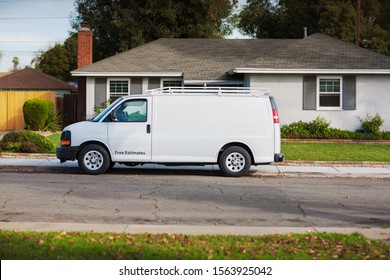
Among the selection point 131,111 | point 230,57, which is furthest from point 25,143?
point 230,57

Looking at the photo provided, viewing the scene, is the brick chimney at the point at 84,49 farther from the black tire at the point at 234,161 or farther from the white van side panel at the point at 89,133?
the black tire at the point at 234,161

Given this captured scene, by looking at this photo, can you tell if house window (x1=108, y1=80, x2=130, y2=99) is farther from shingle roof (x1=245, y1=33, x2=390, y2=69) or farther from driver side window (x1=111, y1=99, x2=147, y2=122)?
driver side window (x1=111, y1=99, x2=147, y2=122)

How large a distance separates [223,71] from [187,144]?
1467 centimetres

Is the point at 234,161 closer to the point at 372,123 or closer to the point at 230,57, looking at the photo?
the point at 372,123

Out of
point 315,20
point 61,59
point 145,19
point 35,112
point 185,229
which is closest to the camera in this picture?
point 185,229

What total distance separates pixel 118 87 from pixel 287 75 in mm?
8049

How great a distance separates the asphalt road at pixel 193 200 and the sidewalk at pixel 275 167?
2.71 feet

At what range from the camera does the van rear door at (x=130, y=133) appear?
16531 millimetres

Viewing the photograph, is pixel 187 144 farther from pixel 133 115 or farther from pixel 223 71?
pixel 223 71

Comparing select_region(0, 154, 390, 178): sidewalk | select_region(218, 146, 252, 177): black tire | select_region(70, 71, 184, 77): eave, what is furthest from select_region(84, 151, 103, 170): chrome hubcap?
select_region(70, 71, 184, 77): eave

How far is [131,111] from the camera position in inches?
657

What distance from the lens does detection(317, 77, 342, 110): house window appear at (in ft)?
92.9

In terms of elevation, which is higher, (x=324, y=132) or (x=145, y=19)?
(x=145, y=19)

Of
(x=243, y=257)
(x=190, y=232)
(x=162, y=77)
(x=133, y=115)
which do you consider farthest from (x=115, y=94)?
(x=243, y=257)
